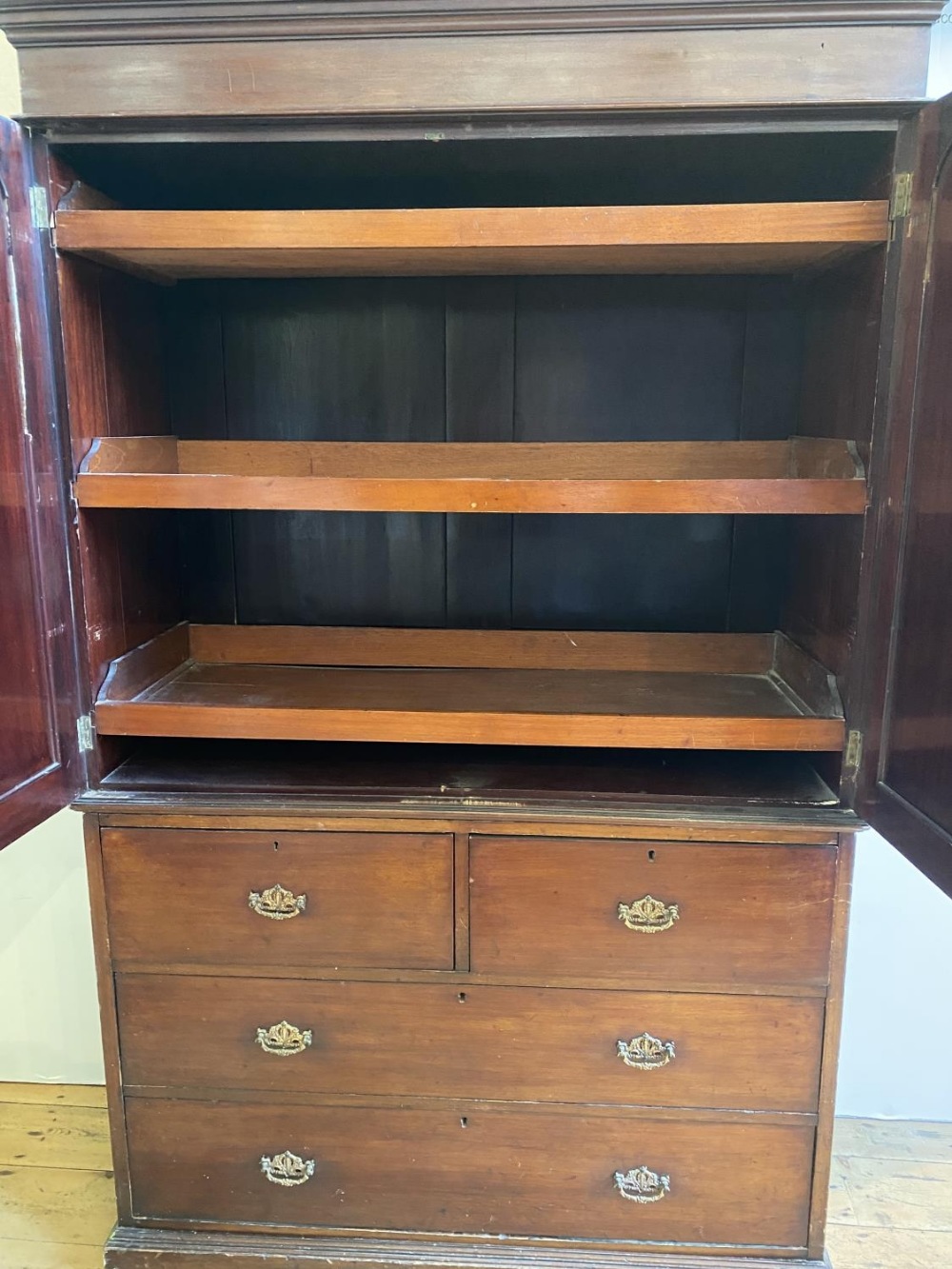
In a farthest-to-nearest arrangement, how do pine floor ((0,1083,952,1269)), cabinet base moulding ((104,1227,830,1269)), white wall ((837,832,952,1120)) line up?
white wall ((837,832,952,1120)) < pine floor ((0,1083,952,1269)) < cabinet base moulding ((104,1227,830,1269))

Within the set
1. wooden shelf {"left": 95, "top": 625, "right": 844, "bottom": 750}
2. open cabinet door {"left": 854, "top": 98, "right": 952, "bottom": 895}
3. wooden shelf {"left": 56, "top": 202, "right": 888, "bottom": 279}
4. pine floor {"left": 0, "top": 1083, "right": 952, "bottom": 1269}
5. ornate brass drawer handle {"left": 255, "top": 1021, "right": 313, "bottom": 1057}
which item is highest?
wooden shelf {"left": 56, "top": 202, "right": 888, "bottom": 279}

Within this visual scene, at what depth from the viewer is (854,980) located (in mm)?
1644

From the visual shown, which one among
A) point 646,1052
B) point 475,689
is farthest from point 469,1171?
point 475,689

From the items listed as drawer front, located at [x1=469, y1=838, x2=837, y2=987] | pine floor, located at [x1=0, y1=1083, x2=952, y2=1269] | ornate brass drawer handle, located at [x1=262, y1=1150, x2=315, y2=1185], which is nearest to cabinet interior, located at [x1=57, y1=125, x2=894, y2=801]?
drawer front, located at [x1=469, y1=838, x2=837, y2=987]

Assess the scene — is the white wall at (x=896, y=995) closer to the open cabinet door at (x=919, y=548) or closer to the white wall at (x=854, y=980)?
the white wall at (x=854, y=980)

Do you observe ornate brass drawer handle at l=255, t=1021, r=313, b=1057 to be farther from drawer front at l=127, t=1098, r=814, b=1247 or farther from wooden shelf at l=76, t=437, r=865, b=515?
wooden shelf at l=76, t=437, r=865, b=515

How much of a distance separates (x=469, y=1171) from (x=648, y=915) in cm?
48

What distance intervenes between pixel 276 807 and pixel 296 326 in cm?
79

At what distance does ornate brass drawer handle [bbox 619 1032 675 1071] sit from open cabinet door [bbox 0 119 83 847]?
0.85 metres

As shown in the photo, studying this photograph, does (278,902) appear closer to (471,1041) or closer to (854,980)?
(471,1041)

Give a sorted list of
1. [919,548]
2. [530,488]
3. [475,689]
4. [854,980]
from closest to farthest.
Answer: [919,548] < [530,488] < [475,689] < [854,980]

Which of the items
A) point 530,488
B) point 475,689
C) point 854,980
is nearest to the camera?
point 530,488

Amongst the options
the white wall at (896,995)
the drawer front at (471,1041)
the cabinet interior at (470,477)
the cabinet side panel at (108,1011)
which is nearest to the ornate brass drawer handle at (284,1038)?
the drawer front at (471,1041)

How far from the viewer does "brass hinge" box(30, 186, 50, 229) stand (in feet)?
3.53
